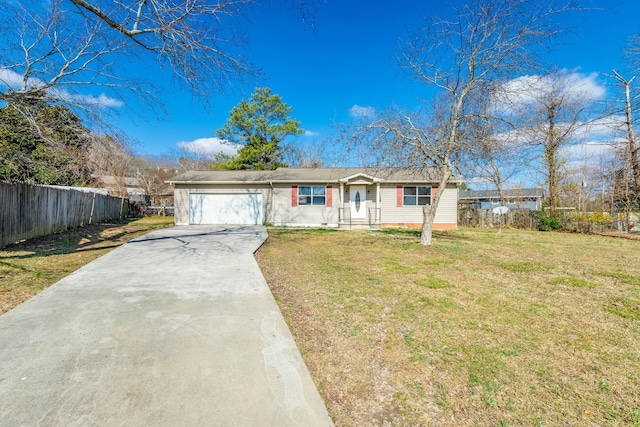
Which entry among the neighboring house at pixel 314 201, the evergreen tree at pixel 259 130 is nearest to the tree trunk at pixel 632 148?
the neighboring house at pixel 314 201

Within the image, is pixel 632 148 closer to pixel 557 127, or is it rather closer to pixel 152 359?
pixel 557 127

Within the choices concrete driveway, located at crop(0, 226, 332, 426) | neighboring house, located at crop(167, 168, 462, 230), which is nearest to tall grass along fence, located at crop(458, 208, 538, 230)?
neighboring house, located at crop(167, 168, 462, 230)

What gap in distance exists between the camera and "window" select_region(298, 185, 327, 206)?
50.5 ft

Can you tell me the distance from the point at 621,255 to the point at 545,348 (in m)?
8.15

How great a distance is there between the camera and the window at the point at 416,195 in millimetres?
15312

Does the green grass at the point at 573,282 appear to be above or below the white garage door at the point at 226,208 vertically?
below

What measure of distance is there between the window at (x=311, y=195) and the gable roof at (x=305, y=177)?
465 mm

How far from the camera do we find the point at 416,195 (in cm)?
1538

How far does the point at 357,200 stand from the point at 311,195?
242cm

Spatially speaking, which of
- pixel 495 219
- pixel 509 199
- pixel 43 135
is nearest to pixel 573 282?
pixel 43 135

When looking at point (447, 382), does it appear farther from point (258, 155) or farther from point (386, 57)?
point (258, 155)

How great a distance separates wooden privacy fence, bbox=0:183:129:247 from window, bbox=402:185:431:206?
14222 millimetres

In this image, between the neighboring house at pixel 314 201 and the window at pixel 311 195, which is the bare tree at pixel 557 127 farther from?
the window at pixel 311 195

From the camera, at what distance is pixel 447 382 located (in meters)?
2.32
